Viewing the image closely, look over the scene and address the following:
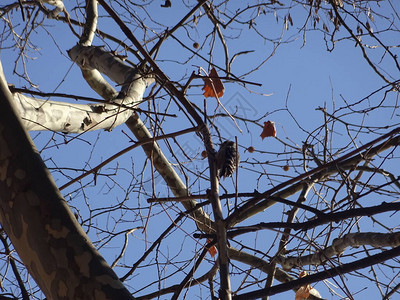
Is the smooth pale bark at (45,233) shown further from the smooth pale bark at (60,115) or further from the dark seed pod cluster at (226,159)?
the smooth pale bark at (60,115)

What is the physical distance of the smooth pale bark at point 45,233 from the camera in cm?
97

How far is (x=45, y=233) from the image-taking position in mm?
1023

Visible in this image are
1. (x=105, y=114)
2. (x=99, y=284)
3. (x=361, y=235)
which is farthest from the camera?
(x=105, y=114)

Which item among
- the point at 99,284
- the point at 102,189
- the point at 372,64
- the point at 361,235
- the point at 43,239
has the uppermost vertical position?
the point at 102,189

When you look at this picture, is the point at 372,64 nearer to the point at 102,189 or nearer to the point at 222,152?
the point at 222,152

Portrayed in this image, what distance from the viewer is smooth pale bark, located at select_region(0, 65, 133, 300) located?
0.97 metres

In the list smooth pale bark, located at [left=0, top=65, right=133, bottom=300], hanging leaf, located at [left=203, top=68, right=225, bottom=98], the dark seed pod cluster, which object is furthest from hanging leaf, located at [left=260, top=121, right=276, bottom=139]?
smooth pale bark, located at [left=0, top=65, right=133, bottom=300]

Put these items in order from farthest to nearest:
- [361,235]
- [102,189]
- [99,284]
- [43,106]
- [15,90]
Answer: [102,189], [43,106], [361,235], [15,90], [99,284]

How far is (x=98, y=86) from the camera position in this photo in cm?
320

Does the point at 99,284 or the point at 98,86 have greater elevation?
the point at 98,86

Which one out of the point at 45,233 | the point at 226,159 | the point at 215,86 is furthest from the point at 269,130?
the point at 45,233

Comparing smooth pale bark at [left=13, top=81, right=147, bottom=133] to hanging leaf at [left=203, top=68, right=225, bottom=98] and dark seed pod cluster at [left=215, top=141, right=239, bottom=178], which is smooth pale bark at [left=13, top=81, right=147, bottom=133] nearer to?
hanging leaf at [left=203, top=68, right=225, bottom=98]

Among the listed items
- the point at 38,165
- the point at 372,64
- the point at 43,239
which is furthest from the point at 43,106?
the point at 372,64

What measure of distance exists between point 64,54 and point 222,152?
6.96ft
